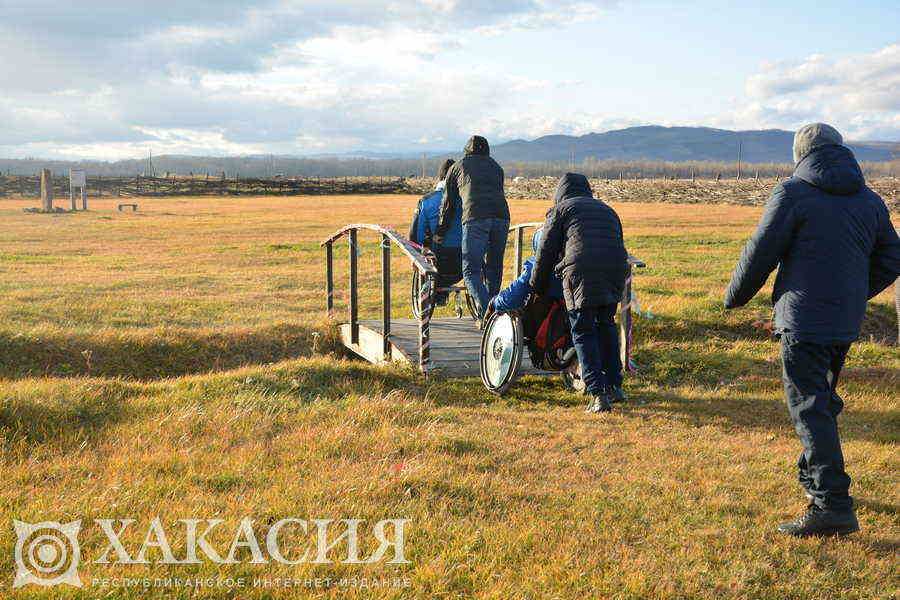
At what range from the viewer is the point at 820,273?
4.07 meters

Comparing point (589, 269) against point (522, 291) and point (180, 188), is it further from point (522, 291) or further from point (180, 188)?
point (180, 188)

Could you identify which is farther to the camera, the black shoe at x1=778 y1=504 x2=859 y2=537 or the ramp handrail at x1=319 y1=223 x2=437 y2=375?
the ramp handrail at x1=319 y1=223 x2=437 y2=375

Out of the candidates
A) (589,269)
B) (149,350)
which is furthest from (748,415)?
(149,350)

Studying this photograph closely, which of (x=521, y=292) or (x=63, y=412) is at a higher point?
(x=521, y=292)

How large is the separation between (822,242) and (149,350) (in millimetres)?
8293

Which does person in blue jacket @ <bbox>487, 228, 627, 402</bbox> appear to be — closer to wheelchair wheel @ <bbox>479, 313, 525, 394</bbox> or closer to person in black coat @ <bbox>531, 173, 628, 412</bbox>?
wheelchair wheel @ <bbox>479, 313, 525, 394</bbox>

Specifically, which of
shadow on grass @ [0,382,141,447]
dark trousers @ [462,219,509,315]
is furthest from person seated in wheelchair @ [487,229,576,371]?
shadow on grass @ [0,382,141,447]

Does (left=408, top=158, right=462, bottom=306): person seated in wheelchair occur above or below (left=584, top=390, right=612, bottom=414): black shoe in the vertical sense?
above

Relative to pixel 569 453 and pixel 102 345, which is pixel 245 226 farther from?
pixel 569 453

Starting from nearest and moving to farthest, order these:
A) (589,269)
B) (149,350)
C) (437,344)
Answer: (589,269), (437,344), (149,350)

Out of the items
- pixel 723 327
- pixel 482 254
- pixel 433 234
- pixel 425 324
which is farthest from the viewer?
pixel 723 327

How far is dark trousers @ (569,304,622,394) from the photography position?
645cm

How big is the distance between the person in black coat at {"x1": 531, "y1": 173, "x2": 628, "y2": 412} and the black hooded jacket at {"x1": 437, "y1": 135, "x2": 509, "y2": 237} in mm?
1896

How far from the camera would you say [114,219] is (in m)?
38.2
